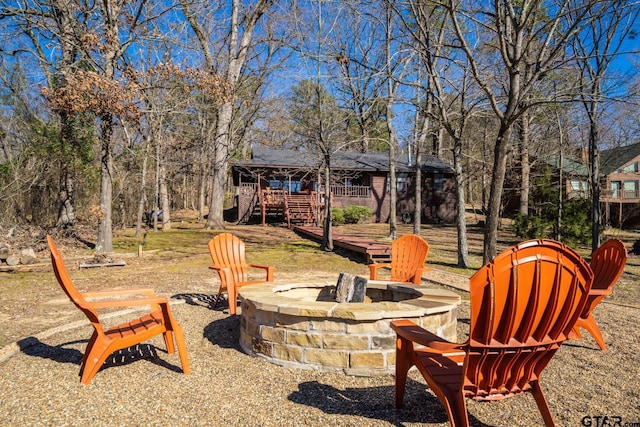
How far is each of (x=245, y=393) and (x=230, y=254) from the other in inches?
112

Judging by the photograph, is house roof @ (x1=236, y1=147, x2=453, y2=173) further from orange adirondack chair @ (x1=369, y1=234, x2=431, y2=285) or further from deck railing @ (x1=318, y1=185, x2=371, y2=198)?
orange adirondack chair @ (x1=369, y1=234, x2=431, y2=285)

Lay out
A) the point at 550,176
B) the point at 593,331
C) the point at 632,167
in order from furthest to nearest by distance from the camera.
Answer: the point at 632,167 < the point at 550,176 < the point at 593,331

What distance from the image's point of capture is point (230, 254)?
544cm

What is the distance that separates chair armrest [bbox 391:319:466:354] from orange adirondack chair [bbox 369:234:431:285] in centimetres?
231

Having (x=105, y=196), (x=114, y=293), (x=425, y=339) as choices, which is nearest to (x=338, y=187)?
(x=105, y=196)

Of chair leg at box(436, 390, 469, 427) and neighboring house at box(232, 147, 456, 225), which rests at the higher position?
neighboring house at box(232, 147, 456, 225)

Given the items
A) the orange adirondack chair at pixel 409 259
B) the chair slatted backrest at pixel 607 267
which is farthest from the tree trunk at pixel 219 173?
the chair slatted backrest at pixel 607 267

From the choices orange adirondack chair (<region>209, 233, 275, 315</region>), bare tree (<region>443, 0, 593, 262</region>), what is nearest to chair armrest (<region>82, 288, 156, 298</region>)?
orange adirondack chair (<region>209, 233, 275, 315</region>)

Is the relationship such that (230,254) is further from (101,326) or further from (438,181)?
(438,181)

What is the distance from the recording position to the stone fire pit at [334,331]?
10.0 feet

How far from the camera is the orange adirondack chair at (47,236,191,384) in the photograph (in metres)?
2.79

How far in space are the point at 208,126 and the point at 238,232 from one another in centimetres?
1143

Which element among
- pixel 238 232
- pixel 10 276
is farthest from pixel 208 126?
pixel 10 276

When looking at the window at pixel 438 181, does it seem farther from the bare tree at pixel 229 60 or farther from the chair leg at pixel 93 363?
the chair leg at pixel 93 363
